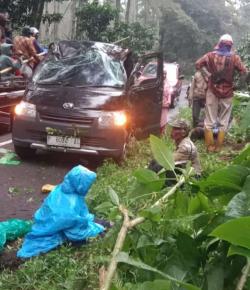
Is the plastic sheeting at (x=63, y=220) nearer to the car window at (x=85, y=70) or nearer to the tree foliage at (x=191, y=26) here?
the car window at (x=85, y=70)

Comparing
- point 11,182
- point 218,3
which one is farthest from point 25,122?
point 218,3

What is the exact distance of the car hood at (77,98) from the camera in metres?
7.12

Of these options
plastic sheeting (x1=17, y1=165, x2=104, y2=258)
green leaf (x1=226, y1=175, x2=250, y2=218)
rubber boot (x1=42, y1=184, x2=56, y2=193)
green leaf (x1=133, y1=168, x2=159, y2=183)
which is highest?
green leaf (x1=226, y1=175, x2=250, y2=218)

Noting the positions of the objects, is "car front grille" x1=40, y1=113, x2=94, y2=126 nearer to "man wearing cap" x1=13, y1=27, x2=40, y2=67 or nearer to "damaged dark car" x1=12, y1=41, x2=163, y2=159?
"damaged dark car" x1=12, y1=41, x2=163, y2=159

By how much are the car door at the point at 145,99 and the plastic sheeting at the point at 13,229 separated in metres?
3.18

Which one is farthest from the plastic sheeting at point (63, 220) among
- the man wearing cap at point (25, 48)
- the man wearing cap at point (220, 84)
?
the man wearing cap at point (25, 48)

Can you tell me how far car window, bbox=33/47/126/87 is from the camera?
24.8 ft

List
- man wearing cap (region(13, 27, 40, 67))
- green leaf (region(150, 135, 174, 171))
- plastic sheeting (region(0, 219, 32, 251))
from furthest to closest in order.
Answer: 1. man wearing cap (region(13, 27, 40, 67))
2. plastic sheeting (region(0, 219, 32, 251))
3. green leaf (region(150, 135, 174, 171))

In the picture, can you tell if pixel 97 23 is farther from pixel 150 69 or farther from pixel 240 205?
pixel 240 205

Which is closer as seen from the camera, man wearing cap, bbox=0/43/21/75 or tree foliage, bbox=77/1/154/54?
man wearing cap, bbox=0/43/21/75

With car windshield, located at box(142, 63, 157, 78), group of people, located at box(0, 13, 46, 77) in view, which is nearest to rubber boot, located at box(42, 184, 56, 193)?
group of people, located at box(0, 13, 46, 77)

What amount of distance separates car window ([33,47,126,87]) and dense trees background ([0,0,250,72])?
9487 mm

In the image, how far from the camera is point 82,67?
7785 mm

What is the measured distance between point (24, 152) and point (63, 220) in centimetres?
334
